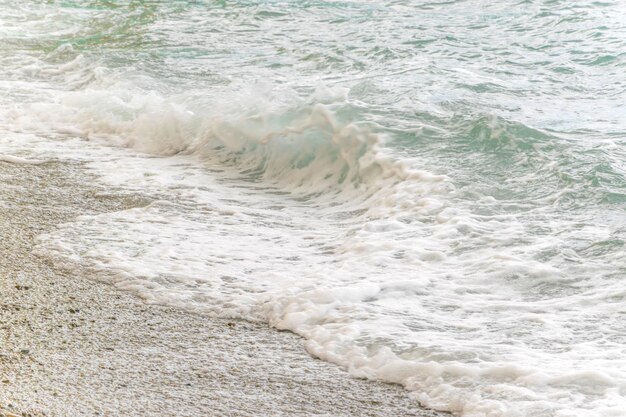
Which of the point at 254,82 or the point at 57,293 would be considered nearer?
the point at 57,293

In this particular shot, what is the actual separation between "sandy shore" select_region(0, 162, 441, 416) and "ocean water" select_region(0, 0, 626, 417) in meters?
0.16

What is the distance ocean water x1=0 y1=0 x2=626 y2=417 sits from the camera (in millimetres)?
4293

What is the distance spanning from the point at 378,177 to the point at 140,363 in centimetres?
329

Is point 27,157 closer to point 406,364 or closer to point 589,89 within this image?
point 406,364

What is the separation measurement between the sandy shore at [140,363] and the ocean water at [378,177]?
0.16 meters

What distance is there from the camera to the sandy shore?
11.9 ft

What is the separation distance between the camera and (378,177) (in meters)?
6.90

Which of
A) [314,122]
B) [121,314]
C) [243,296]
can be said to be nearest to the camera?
[121,314]

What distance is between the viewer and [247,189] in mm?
7051

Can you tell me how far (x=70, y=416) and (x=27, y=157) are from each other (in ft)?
13.9

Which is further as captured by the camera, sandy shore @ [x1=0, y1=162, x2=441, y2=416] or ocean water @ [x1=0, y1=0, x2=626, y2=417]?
ocean water @ [x1=0, y1=0, x2=626, y2=417]

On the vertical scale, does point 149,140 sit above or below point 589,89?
below

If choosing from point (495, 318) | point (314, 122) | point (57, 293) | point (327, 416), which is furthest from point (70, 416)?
point (314, 122)

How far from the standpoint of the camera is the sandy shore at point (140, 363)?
11.9ft
